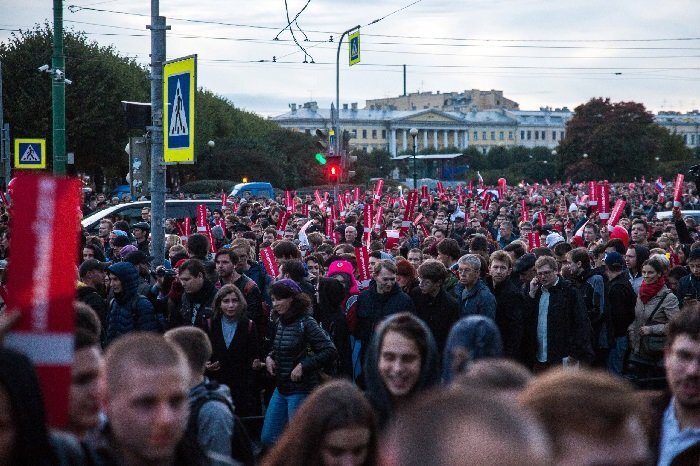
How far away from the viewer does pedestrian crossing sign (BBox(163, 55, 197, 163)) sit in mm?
9734

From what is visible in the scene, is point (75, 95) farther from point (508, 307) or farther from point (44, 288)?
point (44, 288)

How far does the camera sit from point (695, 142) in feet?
606

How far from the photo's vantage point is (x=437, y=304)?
8469 millimetres

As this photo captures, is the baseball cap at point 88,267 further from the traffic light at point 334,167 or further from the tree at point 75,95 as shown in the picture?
the tree at point 75,95

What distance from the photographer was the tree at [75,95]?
4569 cm

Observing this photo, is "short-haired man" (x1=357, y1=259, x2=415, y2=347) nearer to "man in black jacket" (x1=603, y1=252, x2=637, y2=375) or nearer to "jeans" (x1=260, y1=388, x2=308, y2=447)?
"jeans" (x1=260, y1=388, x2=308, y2=447)

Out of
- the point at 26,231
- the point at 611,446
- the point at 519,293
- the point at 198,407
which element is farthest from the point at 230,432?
the point at 519,293

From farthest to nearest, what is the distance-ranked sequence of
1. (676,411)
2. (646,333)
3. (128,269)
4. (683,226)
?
(683,226), (646,333), (128,269), (676,411)

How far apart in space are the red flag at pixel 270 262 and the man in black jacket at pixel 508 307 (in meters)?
3.27

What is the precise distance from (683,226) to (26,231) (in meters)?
14.3

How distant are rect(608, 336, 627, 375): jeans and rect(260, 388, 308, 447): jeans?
142 inches

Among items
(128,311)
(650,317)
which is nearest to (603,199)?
(650,317)

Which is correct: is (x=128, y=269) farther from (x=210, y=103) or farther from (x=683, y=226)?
(x=210, y=103)

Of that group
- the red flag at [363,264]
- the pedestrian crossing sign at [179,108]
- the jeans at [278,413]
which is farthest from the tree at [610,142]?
the jeans at [278,413]
